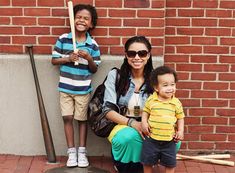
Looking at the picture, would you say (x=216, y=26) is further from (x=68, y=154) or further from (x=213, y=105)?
(x=68, y=154)

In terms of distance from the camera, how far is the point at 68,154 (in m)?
4.85

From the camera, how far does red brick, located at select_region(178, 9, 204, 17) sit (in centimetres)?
492

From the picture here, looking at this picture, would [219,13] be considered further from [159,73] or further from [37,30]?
[37,30]

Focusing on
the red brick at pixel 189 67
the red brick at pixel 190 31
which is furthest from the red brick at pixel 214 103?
the red brick at pixel 190 31

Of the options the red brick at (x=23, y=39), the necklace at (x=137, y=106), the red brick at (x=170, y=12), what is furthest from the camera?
the red brick at (x=170, y=12)

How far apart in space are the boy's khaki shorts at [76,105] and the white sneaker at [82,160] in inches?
13.1

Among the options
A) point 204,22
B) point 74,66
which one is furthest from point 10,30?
point 204,22

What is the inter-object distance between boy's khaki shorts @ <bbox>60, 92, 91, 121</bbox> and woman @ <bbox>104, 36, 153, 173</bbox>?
14.1 inches

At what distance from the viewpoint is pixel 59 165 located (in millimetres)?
4852

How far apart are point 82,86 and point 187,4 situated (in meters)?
1.29

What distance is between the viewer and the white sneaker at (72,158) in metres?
4.73

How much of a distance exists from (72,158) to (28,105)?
2.25 feet

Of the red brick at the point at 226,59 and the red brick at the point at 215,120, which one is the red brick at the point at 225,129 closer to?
the red brick at the point at 215,120

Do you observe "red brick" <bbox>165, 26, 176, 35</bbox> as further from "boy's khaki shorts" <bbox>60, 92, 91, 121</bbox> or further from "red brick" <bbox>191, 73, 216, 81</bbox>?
"boy's khaki shorts" <bbox>60, 92, 91, 121</bbox>
